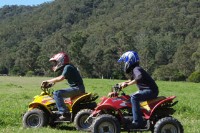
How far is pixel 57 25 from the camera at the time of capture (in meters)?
174

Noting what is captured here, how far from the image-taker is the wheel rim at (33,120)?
35.3ft

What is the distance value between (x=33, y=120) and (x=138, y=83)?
319cm

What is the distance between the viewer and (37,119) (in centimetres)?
1084

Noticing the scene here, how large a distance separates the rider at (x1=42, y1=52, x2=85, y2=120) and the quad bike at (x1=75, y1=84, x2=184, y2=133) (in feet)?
4.73

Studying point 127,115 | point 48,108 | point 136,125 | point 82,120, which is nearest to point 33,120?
point 48,108

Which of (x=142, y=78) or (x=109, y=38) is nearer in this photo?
(x=142, y=78)

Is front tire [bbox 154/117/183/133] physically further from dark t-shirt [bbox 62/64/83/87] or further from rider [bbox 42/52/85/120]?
dark t-shirt [bbox 62/64/83/87]

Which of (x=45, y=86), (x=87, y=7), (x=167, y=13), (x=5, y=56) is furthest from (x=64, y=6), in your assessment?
(x=45, y=86)

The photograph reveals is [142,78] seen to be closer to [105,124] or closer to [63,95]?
[105,124]

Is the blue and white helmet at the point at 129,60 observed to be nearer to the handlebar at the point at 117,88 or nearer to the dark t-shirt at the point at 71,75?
the handlebar at the point at 117,88

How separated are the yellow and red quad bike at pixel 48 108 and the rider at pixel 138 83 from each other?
1894 millimetres

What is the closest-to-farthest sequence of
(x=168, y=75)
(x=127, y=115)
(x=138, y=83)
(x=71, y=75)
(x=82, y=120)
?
(x=138, y=83) → (x=127, y=115) → (x=82, y=120) → (x=71, y=75) → (x=168, y=75)

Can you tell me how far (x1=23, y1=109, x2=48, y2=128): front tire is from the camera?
10.7 meters

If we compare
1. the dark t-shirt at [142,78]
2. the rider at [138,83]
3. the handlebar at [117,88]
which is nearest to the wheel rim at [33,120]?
the handlebar at [117,88]
